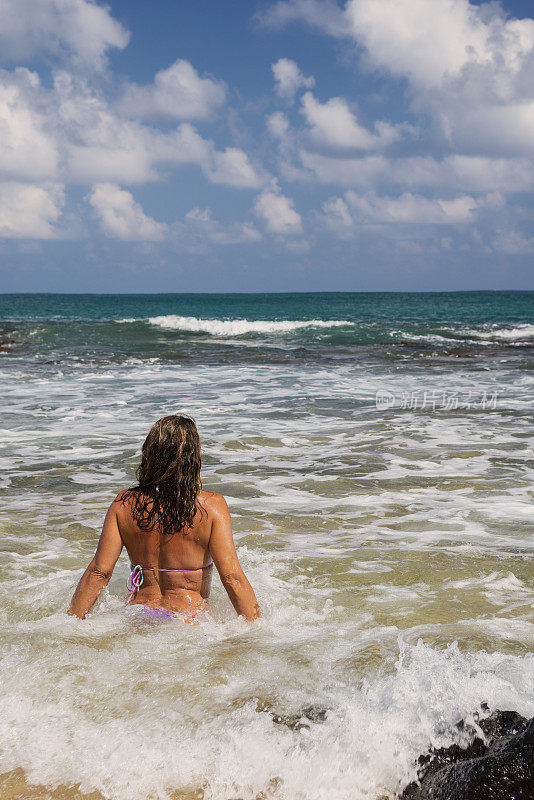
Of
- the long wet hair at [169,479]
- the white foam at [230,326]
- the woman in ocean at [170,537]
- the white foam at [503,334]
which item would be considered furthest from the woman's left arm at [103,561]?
the white foam at [230,326]

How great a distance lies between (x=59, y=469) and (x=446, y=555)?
447 centimetres

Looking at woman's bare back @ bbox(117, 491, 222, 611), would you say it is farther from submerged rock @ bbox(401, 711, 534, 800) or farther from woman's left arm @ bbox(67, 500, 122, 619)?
submerged rock @ bbox(401, 711, 534, 800)

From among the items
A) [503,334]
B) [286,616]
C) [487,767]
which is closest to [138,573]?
[286,616]

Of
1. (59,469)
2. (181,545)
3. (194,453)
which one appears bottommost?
(59,469)

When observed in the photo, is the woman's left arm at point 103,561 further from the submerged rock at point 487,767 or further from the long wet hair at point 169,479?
the submerged rock at point 487,767

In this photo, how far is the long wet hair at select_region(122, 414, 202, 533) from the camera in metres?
3.47

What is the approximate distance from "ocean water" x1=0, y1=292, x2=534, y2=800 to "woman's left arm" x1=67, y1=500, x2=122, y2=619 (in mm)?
199

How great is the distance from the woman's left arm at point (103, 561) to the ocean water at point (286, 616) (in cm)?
20

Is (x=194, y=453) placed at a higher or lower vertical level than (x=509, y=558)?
higher

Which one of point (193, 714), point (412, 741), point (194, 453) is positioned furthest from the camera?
point (194, 453)

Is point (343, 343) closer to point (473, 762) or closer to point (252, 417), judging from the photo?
point (252, 417)

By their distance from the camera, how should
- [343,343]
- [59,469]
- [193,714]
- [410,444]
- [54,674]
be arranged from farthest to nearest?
[343,343] < [410,444] < [59,469] < [54,674] < [193,714]

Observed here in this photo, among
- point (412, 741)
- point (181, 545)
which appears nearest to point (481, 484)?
point (181, 545)

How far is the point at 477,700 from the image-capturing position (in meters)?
2.69
